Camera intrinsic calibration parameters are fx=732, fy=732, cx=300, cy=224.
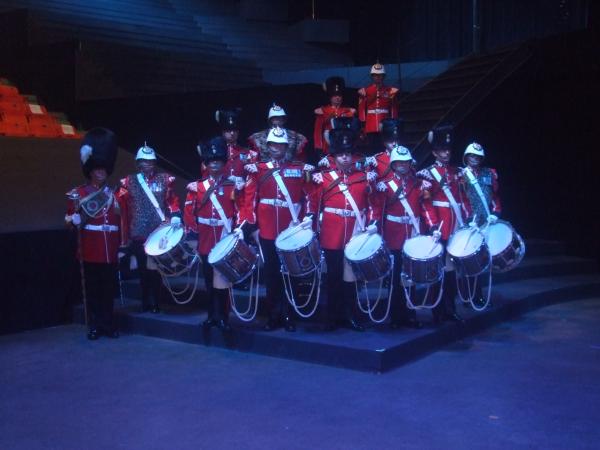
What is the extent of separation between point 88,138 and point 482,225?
12.8ft

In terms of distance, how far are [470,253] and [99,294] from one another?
138 inches

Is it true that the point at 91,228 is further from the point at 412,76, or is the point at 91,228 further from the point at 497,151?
the point at 412,76

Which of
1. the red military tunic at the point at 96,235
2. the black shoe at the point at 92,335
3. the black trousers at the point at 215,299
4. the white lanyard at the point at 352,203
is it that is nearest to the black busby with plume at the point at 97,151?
the red military tunic at the point at 96,235

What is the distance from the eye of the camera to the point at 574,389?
529cm

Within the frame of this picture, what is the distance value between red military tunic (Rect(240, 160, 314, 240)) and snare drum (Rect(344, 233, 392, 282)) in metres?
0.73

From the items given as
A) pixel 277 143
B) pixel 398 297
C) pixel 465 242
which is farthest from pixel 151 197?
pixel 465 242

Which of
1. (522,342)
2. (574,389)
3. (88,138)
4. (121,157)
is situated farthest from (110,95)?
(574,389)

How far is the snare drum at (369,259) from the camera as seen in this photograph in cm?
579

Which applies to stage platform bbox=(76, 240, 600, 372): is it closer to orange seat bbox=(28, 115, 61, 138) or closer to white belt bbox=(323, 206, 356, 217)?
white belt bbox=(323, 206, 356, 217)

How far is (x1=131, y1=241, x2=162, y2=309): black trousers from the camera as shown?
7305 millimetres

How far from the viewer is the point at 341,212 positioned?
20.7 feet

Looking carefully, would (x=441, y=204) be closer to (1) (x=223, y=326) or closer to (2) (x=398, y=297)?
(2) (x=398, y=297)

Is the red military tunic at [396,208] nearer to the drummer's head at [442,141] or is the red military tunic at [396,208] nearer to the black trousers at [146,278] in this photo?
the drummer's head at [442,141]

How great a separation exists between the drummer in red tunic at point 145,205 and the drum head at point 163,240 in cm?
38
